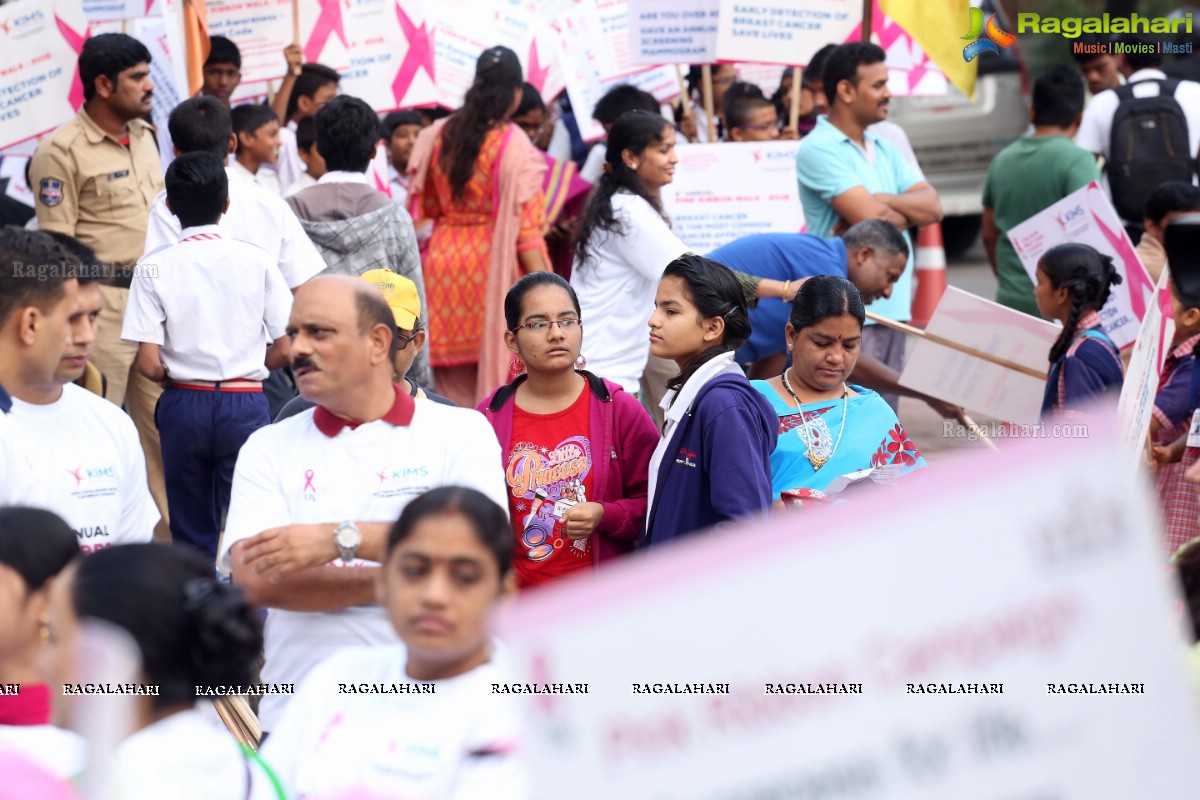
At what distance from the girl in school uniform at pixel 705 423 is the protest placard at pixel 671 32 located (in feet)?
12.7

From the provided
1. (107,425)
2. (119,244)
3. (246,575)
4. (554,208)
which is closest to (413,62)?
(554,208)

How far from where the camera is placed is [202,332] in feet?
16.4

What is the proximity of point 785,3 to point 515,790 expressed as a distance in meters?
5.85

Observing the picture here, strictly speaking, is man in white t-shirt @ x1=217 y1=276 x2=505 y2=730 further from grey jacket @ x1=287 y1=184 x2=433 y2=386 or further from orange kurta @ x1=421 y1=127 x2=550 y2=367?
orange kurta @ x1=421 y1=127 x2=550 y2=367

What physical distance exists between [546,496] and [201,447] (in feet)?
A: 6.13

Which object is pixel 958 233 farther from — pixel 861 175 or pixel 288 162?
pixel 288 162

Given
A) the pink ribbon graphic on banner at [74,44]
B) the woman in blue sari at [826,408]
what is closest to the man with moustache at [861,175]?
the woman in blue sari at [826,408]

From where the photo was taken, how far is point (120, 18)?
6.81m

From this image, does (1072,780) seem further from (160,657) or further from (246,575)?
(246,575)

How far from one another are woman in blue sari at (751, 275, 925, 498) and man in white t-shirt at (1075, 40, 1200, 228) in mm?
4455

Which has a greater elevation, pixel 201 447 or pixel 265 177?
pixel 265 177

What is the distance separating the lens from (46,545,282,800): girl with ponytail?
2.09m

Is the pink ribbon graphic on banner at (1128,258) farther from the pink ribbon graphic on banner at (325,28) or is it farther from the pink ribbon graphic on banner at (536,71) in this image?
the pink ribbon graphic on banner at (325,28)

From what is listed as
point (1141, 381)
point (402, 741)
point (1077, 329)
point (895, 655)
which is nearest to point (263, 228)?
point (1077, 329)
